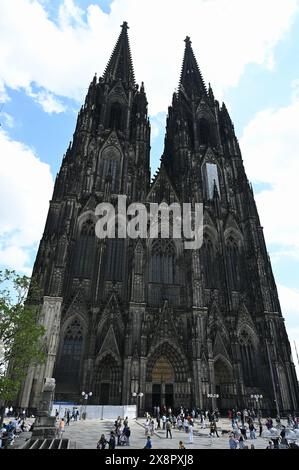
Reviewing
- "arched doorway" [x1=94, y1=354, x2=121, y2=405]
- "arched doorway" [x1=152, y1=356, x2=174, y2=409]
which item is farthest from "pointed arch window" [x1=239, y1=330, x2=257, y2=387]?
"arched doorway" [x1=94, y1=354, x2=121, y2=405]

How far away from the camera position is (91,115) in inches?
1534

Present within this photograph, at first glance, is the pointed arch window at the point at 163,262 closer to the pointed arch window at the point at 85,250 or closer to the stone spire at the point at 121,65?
the pointed arch window at the point at 85,250

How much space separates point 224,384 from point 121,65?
45221 millimetres

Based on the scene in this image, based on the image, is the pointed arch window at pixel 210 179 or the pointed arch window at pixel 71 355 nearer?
A: the pointed arch window at pixel 71 355

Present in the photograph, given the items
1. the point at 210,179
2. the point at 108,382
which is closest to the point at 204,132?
the point at 210,179

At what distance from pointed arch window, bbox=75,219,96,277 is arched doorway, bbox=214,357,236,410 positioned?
14096 millimetres

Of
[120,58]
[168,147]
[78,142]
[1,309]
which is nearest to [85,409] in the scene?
[1,309]

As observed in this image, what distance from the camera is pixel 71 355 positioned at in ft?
84.4

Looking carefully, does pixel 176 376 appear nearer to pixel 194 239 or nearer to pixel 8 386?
pixel 194 239

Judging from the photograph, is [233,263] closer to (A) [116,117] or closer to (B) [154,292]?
(B) [154,292]

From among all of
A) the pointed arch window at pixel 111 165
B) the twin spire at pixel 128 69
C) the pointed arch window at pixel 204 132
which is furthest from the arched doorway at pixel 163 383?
the twin spire at pixel 128 69

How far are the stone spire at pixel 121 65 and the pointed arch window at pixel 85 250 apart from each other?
24.1m

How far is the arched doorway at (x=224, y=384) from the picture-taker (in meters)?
26.7
